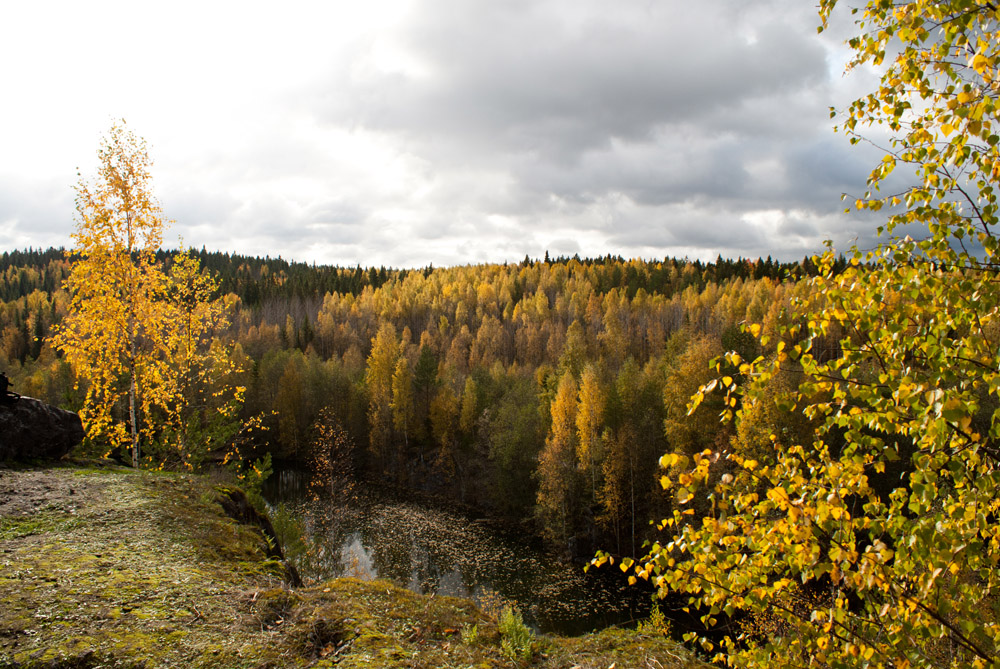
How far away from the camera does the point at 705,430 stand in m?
27.8

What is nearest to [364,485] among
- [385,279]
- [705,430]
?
[705,430]

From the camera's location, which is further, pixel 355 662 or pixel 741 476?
pixel 355 662

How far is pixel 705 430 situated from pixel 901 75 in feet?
86.6

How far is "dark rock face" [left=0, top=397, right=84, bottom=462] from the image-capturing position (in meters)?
10.9

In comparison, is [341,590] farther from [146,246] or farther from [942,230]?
[146,246]

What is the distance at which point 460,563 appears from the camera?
2964 cm

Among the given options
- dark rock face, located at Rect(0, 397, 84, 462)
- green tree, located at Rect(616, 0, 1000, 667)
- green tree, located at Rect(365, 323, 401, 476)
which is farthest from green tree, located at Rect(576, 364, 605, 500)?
green tree, located at Rect(616, 0, 1000, 667)

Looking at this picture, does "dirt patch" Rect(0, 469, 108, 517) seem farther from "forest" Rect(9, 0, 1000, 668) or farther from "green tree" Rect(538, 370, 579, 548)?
"green tree" Rect(538, 370, 579, 548)

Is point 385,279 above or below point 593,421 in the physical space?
above

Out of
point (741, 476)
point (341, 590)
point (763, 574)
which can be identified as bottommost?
point (341, 590)

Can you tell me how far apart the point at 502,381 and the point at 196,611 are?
46.3 metres

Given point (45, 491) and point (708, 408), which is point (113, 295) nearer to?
point (45, 491)

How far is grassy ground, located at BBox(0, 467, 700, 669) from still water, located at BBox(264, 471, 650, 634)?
10501 millimetres

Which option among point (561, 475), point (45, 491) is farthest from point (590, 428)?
point (45, 491)
